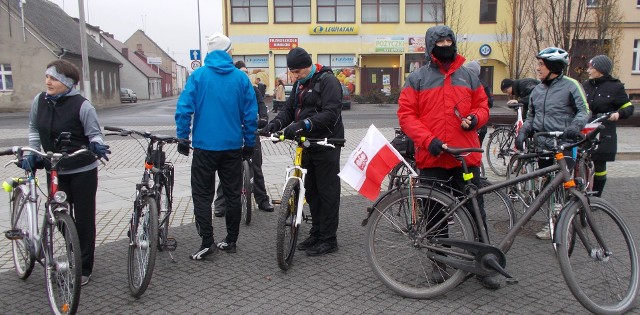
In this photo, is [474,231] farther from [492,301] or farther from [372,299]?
[372,299]

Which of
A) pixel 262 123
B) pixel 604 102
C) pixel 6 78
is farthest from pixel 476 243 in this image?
pixel 6 78

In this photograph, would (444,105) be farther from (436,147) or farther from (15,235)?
(15,235)

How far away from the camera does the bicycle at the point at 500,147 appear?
380 inches

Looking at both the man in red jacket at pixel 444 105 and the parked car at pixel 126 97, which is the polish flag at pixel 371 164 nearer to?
the man in red jacket at pixel 444 105

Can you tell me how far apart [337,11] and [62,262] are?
36151mm

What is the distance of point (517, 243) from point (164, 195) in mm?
3466

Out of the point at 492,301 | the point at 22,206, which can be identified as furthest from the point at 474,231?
the point at 22,206

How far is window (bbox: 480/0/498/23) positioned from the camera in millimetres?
37125

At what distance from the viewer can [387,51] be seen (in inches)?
1487

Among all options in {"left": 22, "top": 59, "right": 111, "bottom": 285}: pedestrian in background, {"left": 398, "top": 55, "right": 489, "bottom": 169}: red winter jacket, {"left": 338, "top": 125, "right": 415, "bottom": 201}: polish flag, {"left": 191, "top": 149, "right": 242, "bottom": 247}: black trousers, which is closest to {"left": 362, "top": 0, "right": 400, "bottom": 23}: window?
{"left": 191, "top": 149, "right": 242, "bottom": 247}: black trousers

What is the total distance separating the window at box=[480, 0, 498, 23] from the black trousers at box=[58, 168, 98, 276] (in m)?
36.7

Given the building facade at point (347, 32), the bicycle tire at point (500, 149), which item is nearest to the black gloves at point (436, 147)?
the bicycle tire at point (500, 149)

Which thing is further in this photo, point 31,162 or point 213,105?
point 213,105

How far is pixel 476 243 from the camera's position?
12.5 ft
